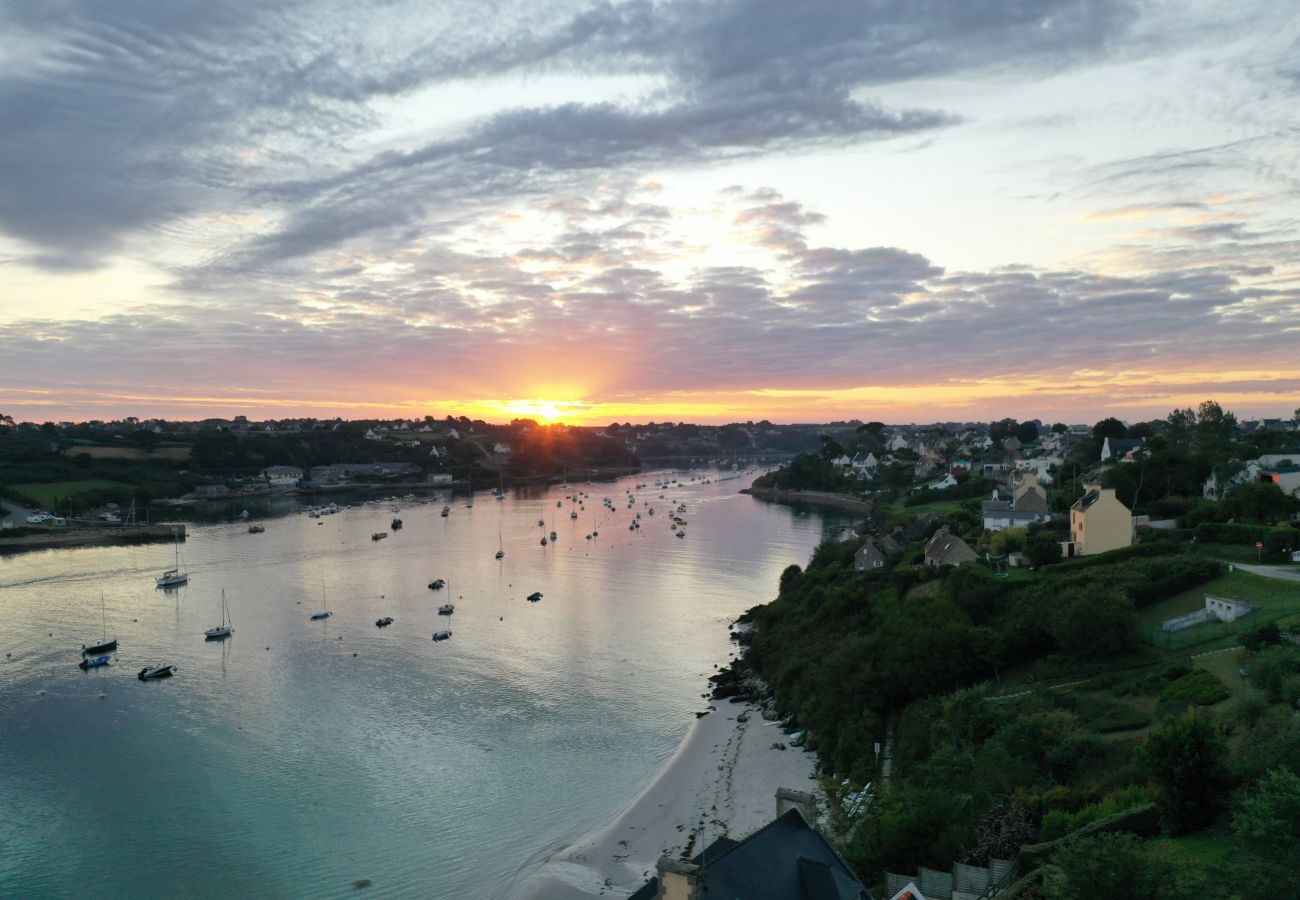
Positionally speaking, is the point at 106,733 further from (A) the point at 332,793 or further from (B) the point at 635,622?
(B) the point at 635,622

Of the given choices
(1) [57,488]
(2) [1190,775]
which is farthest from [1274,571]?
(1) [57,488]

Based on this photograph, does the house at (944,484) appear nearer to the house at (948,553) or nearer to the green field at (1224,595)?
the house at (948,553)

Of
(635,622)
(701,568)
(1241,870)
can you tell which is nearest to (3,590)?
(635,622)

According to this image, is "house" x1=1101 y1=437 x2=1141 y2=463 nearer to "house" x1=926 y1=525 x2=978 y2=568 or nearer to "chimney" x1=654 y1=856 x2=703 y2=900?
"house" x1=926 y1=525 x2=978 y2=568

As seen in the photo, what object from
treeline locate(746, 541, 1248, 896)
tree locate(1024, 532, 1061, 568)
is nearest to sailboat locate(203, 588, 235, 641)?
treeline locate(746, 541, 1248, 896)

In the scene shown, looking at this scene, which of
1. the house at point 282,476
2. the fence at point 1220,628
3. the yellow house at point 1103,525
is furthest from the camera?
the house at point 282,476

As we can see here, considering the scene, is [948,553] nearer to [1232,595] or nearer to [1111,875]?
[1232,595]

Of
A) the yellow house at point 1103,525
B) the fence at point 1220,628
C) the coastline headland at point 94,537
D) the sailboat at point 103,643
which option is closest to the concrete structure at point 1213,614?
the fence at point 1220,628
